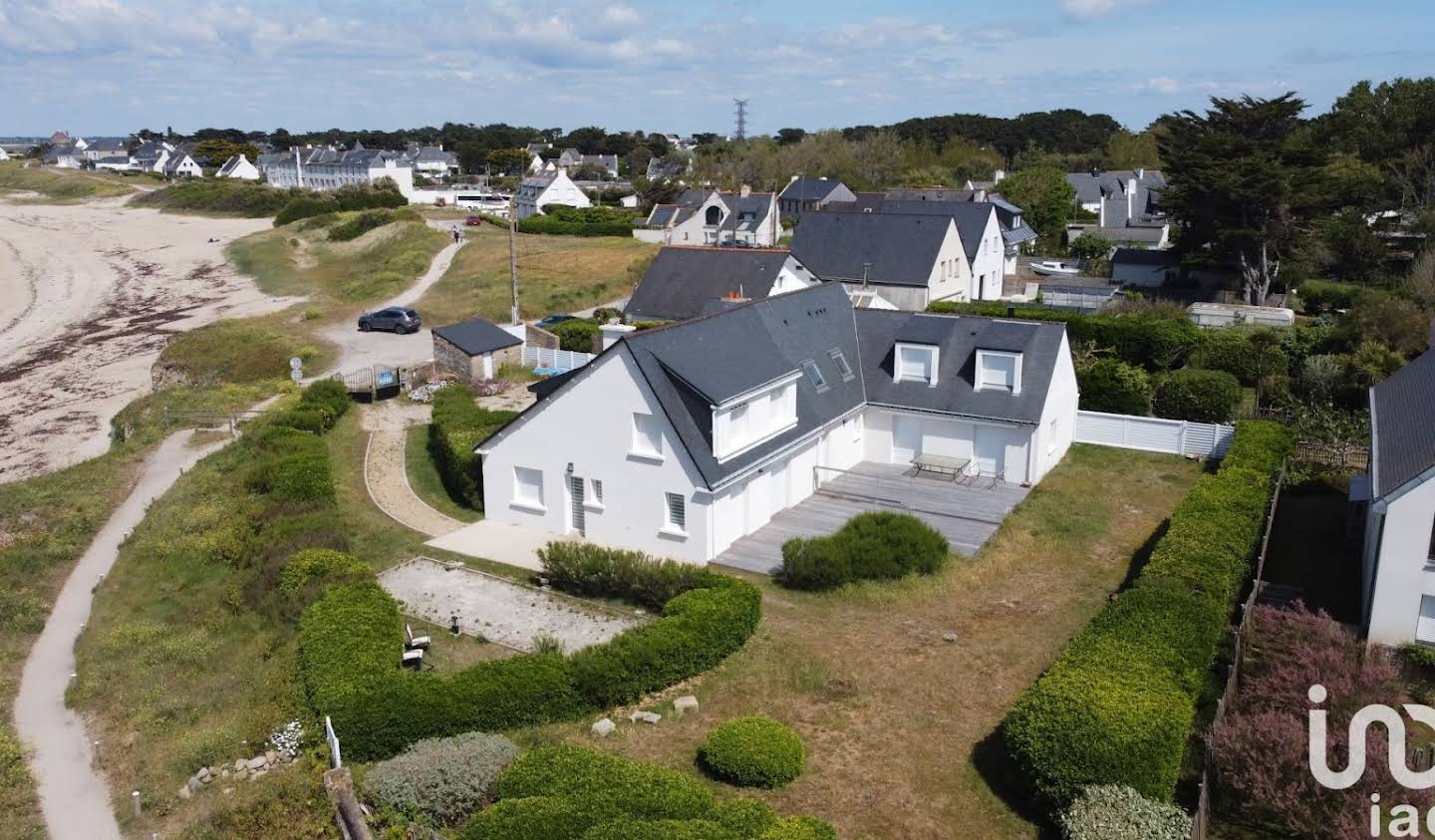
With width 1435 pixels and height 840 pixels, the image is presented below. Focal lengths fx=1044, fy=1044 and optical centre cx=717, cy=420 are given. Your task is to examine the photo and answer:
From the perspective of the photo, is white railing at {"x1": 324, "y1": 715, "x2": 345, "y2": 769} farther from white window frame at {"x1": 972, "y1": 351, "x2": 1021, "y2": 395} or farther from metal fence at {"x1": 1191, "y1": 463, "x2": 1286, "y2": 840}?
white window frame at {"x1": 972, "y1": 351, "x2": 1021, "y2": 395}

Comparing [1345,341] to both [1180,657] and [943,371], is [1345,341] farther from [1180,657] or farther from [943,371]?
[1180,657]

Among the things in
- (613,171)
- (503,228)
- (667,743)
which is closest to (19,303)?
(503,228)

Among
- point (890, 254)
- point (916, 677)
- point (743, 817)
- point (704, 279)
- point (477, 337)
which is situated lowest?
point (916, 677)

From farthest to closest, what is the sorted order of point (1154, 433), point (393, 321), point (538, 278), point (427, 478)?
1. point (538, 278)
2. point (393, 321)
3. point (1154, 433)
4. point (427, 478)

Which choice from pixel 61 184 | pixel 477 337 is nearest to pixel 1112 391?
pixel 477 337

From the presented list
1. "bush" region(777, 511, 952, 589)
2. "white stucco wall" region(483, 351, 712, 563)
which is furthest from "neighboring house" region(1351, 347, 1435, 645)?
"white stucco wall" region(483, 351, 712, 563)

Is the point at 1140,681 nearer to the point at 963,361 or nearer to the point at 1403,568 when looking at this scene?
the point at 1403,568
